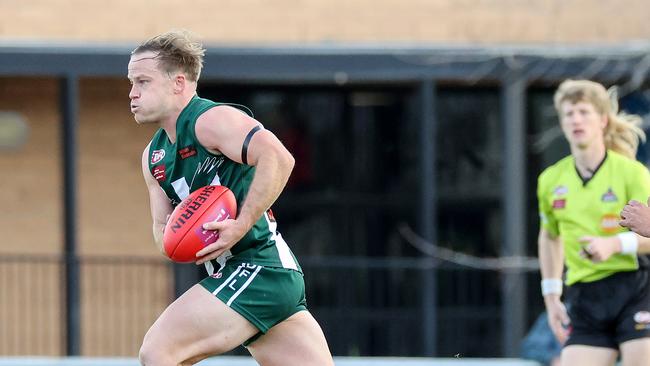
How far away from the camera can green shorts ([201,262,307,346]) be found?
5.67 m

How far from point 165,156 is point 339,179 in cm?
856

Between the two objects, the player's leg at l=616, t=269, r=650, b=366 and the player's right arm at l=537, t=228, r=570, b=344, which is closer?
the player's leg at l=616, t=269, r=650, b=366

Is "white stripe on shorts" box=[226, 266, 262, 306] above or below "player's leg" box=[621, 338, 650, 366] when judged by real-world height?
above

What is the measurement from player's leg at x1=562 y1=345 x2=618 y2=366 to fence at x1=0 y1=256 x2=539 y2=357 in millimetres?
6688

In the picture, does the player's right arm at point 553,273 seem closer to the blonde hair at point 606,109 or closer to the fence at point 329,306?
the blonde hair at point 606,109

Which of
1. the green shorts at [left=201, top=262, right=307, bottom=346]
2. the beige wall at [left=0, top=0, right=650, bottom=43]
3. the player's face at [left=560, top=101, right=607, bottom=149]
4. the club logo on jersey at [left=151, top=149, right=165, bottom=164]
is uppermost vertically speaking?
the beige wall at [left=0, top=0, right=650, bottom=43]

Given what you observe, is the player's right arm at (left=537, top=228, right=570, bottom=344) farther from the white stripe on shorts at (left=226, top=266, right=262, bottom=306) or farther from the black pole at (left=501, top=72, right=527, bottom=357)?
the black pole at (left=501, top=72, right=527, bottom=357)

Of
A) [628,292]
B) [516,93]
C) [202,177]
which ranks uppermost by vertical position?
[516,93]

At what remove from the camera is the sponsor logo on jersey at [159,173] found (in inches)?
231

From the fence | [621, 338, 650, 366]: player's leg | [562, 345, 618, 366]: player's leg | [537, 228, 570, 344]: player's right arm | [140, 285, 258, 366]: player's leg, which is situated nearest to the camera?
[140, 285, 258, 366]: player's leg

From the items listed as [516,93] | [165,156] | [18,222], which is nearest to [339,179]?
[516,93]

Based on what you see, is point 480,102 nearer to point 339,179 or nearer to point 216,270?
point 339,179

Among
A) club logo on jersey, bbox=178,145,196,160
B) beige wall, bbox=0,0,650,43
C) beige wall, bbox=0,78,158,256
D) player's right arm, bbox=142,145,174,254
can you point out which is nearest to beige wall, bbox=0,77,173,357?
beige wall, bbox=0,78,158,256

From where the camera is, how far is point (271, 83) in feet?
46.9
